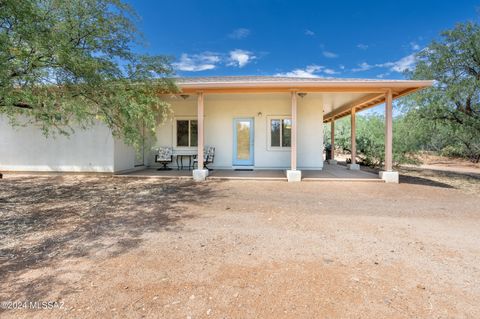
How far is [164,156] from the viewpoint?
9.91 metres

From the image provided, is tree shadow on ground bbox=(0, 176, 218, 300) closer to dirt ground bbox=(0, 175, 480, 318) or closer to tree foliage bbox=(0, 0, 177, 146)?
dirt ground bbox=(0, 175, 480, 318)

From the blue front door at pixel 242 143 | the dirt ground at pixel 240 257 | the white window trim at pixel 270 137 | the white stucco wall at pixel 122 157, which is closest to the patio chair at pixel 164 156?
the white stucco wall at pixel 122 157

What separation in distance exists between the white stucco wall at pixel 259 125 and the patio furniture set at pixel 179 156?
11.6 inches

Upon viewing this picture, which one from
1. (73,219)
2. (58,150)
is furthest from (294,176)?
(58,150)

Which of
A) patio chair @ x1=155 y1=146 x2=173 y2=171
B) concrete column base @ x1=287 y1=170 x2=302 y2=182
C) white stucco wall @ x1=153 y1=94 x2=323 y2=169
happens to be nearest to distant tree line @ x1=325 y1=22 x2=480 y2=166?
white stucco wall @ x1=153 y1=94 x2=323 y2=169

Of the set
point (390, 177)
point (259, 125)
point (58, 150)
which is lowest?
point (390, 177)

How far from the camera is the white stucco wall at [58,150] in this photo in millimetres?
8352

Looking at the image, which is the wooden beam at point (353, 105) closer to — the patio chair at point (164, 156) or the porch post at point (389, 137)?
the porch post at point (389, 137)

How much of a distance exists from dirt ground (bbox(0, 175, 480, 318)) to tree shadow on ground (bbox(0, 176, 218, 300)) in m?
0.02

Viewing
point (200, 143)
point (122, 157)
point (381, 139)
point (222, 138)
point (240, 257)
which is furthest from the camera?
point (381, 139)

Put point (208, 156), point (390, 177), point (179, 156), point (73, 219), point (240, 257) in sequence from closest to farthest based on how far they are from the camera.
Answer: point (240, 257) < point (73, 219) < point (390, 177) < point (208, 156) < point (179, 156)

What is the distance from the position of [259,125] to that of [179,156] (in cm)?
364

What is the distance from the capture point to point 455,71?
845 centimetres

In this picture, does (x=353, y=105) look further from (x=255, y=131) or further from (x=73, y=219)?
(x=73, y=219)
